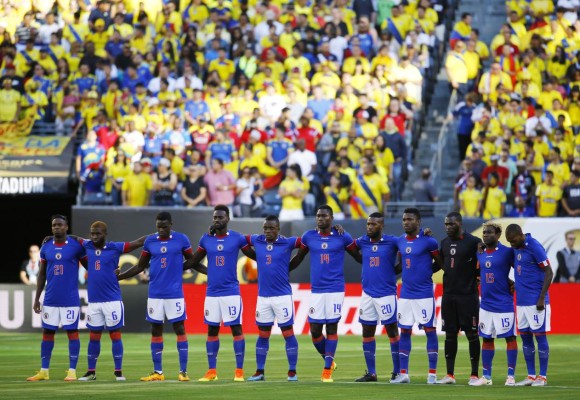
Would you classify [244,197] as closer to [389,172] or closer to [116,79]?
[389,172]

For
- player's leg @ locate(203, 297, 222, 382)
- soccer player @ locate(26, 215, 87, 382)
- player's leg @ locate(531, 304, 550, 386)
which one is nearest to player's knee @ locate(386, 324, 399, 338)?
player's leg @ locate(531, 304, 550, 386)

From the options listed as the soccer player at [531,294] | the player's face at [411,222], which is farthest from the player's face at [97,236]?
the soccer player at [531,294]

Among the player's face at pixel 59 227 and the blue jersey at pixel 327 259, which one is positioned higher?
the player's face at pixel 59 227

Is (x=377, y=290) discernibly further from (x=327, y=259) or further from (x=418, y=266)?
(x=327, y=259)

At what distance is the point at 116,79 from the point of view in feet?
118

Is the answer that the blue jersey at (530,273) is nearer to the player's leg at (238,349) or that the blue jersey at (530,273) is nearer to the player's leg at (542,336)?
the player's leg at (542,336)

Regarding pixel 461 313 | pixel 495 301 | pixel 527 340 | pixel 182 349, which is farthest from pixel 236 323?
pixel 527 340

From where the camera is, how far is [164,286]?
19.9 meters

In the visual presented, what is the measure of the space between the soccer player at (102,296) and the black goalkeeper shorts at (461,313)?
14.8ft

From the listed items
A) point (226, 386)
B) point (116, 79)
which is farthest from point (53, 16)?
point (226, 386)

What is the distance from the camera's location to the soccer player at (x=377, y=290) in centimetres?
1941

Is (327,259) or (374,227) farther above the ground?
(374,227)

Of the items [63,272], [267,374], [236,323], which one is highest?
Answer: [63,272]

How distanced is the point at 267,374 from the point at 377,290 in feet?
8.59
